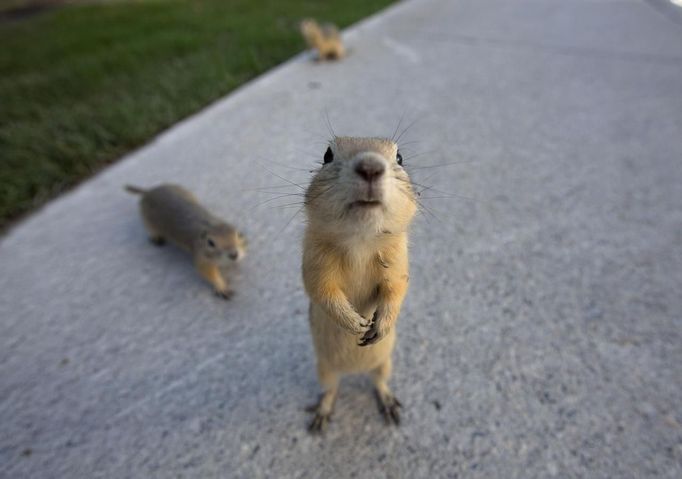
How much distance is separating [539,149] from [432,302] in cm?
185

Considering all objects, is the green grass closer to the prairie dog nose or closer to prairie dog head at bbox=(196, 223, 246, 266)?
prairie dog head at bbox=(196, 223, 246, 266)

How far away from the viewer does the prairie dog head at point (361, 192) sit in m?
1.13

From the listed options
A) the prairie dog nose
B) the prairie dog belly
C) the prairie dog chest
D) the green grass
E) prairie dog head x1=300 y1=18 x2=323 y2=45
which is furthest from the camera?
prairie dog head x1=300 y1=18 x2=323 y2=45

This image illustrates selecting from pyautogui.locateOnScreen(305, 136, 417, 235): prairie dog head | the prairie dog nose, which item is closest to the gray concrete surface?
pyautogui.locateOnScreen(305, 136, 417, 235): prairie dog head

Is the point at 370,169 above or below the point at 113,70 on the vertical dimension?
above

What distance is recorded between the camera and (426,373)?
2.01 meters

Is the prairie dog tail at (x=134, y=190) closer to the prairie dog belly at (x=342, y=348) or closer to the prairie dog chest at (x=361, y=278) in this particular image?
the prairie dog belly at (x=342, y=348)

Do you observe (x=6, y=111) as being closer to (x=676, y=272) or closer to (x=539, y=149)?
(x=539, y=149)

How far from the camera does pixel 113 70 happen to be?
5.49 meters

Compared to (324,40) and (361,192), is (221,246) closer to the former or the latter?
(361,192)

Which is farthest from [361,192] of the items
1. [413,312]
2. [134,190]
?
[134,190]

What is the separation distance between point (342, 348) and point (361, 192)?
0.72 m

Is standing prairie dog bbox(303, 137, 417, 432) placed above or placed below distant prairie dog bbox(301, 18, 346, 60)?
above

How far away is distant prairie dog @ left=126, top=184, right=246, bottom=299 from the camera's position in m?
2.45
